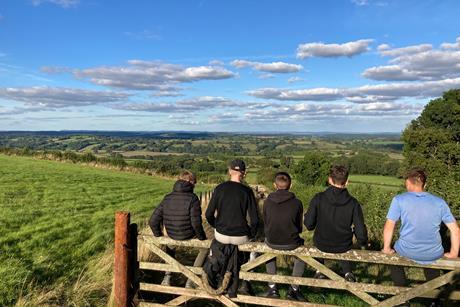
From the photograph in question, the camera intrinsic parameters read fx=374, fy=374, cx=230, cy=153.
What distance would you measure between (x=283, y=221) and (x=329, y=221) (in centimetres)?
67

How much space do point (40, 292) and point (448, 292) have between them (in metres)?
6.51

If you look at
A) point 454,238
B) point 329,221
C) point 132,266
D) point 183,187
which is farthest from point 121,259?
point 454,238

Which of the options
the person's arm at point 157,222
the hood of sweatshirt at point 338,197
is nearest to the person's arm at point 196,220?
the person's arm at point 157,222

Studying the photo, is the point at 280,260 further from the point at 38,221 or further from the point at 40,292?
the point at 38,221

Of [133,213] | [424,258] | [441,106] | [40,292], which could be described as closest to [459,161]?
[441,106]

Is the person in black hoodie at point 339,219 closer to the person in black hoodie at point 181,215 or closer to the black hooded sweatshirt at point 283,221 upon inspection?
the black hooded sweatshirt at point 283,221

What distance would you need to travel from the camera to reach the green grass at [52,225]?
7152mm

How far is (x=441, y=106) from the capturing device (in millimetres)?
42469

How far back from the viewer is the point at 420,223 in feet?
17.2

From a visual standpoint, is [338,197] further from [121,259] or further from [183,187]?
[121,259]

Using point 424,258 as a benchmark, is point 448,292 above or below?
below

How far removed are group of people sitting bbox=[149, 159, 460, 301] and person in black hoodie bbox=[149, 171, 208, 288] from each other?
0.07 meters

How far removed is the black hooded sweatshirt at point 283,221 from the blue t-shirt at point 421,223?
1.36 m

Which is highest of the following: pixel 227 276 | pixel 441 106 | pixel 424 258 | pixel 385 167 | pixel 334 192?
pixel 441 106
